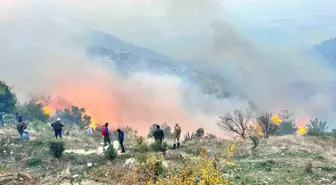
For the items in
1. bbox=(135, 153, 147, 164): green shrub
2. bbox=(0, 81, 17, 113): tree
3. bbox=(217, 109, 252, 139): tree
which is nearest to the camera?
bbox=(135, 153, 147, 164): green shrub

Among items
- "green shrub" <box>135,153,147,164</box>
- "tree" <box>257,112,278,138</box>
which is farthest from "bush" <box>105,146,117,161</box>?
"tree" <box>257,112,278,138</box>

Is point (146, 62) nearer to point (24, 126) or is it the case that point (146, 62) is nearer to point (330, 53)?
point (330, 53)

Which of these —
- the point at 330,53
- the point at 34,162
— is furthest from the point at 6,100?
the point at 330,53

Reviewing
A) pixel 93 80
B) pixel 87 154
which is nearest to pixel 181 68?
pixel 93 80

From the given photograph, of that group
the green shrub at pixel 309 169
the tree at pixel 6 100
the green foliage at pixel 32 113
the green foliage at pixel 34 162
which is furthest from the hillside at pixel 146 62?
the green shrub at pixel 309 169

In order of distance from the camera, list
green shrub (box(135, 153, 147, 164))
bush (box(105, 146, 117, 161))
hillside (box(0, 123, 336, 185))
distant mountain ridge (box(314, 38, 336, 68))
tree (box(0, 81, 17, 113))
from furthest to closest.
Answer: distant mountain ridge (box(314, 38, 336, 68)) → tree (box(0, 81, 17, 113)) → bush (box(105, 146, 117, 161)) → green shrub (box(135, 153, 147, 164)) → hillside (box(0, 123, 336, 185))

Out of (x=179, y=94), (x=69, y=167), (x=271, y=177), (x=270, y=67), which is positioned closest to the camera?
(x=271, y=177)

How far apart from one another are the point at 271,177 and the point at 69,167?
824 cm

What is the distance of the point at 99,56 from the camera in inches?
6683

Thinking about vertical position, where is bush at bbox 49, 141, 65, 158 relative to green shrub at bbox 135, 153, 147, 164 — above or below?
above

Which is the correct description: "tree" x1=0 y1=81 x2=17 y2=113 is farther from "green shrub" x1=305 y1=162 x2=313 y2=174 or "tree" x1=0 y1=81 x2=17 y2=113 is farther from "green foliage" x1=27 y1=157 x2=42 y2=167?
"green shrub" x1=305 y1=162 x2=313 y2=174

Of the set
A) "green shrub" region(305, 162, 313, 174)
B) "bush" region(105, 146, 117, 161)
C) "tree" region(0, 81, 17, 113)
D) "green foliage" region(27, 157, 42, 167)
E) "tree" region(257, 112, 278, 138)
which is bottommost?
"green shrub" region(305, 162, 313, 174)

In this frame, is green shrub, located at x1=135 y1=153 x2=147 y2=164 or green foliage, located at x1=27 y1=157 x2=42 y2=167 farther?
green foliage, located at x1=27 y1=157 x2=42 y2=167

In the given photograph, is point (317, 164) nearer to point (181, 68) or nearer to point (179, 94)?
point (179, 94)
